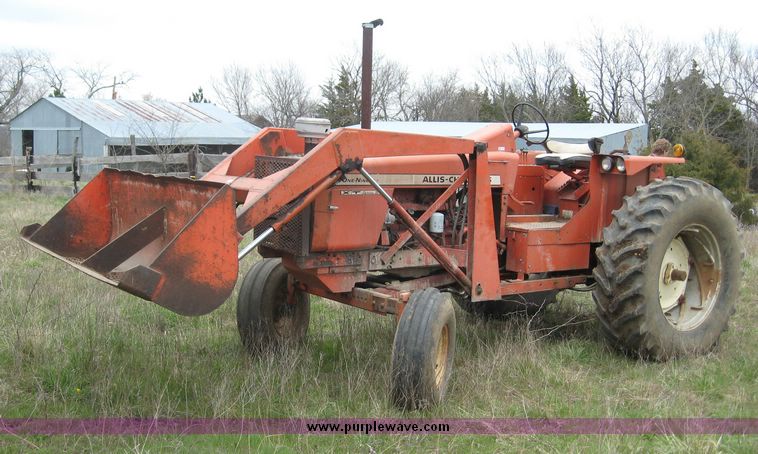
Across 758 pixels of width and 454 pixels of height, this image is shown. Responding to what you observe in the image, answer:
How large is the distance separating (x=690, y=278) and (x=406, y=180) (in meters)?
2.77

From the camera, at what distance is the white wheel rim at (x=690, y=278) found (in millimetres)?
5727

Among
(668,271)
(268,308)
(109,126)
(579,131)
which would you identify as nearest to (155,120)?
(109,126)

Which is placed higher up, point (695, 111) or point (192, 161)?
point (695, 111)

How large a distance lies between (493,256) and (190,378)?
86.6 inches

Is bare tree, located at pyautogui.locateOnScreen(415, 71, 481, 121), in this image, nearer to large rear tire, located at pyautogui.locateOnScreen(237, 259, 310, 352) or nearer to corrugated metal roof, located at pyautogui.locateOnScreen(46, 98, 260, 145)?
corrugated metal roof, located at pyautogui.locateOnScreen(46, 98, 260, 145)

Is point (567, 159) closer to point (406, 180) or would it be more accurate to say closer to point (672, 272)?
point (672, 272)

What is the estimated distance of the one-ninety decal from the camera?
4.59 meters

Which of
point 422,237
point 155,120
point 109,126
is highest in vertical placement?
point 155,120

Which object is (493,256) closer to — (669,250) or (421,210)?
(421,210)

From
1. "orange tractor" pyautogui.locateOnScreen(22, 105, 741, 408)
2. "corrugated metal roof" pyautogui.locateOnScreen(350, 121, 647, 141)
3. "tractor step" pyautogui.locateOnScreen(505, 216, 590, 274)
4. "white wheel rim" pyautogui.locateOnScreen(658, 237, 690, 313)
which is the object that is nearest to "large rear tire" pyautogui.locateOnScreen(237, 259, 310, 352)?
"orange tractor" pyautogui.locateOnScreen(22, 105, 741, 408)

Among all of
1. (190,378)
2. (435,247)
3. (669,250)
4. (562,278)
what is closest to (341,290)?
(435,247)

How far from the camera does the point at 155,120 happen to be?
105 ft

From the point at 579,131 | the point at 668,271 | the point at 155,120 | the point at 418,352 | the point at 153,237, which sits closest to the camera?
the point at 418,352

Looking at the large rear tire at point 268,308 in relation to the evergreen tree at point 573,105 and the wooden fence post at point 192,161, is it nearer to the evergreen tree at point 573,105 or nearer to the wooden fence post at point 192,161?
the wooden fence post at point 192,161
